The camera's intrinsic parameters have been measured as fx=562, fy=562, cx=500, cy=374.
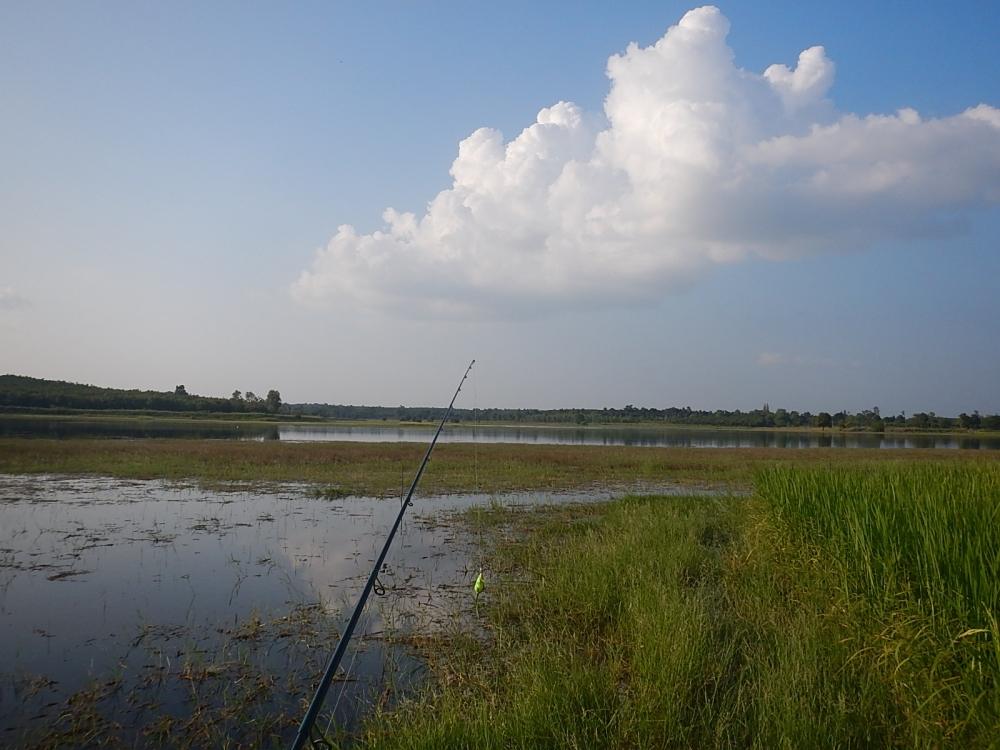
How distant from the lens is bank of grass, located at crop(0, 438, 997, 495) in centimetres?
2092

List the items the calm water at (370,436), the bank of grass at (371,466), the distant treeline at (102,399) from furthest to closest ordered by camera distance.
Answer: the distant treeline at (102,399) < the calm water at (370,436) < the bank of grass at (371,466)

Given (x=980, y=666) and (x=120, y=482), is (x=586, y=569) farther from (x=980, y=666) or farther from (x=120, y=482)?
(x=120, y=482)

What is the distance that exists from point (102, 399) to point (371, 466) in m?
104

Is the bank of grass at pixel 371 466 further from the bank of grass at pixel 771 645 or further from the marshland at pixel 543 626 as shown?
the bank of grass at pixel 771 645

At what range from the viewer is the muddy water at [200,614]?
16.3 ft

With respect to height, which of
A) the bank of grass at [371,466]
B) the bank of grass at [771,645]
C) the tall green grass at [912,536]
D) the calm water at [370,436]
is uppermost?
the tall green grass at [912,536]

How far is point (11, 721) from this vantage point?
15.5 ft

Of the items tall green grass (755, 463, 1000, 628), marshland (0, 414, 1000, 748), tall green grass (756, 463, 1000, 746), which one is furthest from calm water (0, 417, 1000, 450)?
tall green grass (756, 463, 1000, 746)

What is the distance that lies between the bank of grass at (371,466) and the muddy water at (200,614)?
6547 millimetres

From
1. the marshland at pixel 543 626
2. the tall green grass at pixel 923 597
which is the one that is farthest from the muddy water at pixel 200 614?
the tall green grass at pixel 923 597

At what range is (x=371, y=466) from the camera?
25.6 metres

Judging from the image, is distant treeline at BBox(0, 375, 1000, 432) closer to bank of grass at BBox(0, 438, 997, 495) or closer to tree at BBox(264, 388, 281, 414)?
tree at BBox(264, 388, 281, 414)

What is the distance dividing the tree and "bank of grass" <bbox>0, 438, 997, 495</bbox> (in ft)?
344

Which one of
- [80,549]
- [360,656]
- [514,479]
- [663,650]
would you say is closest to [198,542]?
[80,549]
